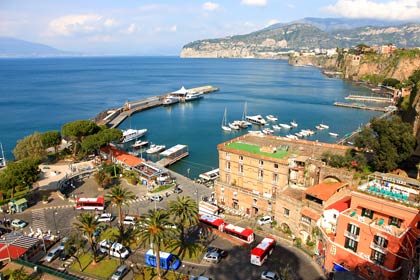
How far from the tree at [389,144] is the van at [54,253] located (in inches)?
1590

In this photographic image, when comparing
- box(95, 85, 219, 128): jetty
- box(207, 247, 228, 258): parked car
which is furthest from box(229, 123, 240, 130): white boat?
box(207, 247, 228, 258): parked car

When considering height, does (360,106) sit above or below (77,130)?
below

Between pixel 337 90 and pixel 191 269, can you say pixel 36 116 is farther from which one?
pixel 337 90

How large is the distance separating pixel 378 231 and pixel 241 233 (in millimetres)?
14695

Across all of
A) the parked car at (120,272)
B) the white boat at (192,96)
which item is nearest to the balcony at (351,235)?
the parked car at (120,272)

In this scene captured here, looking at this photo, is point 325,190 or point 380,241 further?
point 325,190

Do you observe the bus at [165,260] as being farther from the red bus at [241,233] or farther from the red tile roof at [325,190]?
the red tile roof at [325,190]

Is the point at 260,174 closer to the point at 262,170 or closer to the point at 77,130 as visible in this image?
the point at 262,170

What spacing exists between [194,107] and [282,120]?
45.2m

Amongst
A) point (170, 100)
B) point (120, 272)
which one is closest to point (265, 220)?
point (120, 272)

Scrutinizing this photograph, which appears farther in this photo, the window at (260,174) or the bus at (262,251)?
the window at (260,174)

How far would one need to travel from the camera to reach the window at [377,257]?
1096 inches

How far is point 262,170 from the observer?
4441 cm

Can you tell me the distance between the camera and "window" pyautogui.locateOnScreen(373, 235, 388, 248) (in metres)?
27.5
